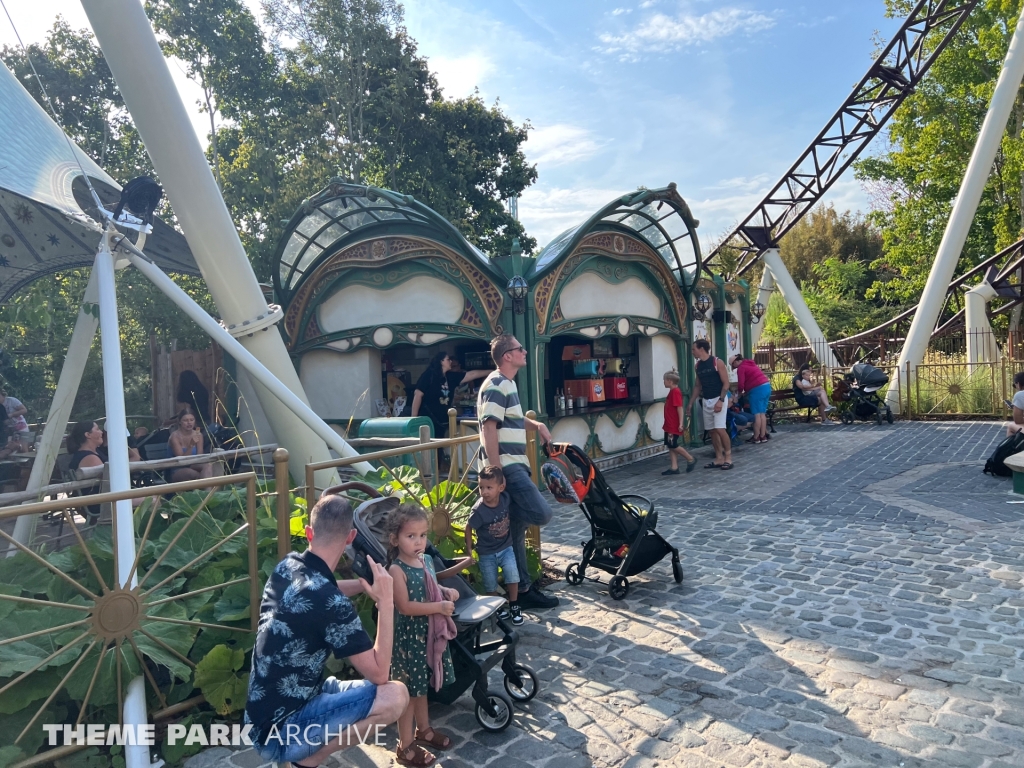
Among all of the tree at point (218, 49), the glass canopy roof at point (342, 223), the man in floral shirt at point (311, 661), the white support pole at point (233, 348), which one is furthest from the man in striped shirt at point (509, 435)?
the tree at point (218, 49)

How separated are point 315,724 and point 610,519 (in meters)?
3.22

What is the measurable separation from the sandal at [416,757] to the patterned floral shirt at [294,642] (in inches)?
34.5

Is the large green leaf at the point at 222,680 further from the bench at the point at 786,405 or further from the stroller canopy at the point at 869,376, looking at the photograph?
the stroller canopy at the point at 869,376

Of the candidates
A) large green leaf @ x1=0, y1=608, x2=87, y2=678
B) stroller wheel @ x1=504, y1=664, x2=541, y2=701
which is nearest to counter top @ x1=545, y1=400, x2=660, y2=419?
stroller wheel @ x1=504, y1=664, x2=541, y2=701

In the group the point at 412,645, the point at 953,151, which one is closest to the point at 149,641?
the point at 412,645

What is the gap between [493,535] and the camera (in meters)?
4.59

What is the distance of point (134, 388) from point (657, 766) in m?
17.1

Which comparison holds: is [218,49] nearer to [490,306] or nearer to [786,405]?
[490,306]

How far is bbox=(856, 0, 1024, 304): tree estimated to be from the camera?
2125cm

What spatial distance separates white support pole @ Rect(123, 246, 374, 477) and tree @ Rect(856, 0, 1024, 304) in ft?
76.7

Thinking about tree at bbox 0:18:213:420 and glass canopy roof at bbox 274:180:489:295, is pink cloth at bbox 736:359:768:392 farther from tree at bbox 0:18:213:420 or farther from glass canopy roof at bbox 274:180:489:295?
tree at bbox 0:18:213:420

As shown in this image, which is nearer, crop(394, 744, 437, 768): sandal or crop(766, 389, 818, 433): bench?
crop(394, 744, 437, 768): sandal

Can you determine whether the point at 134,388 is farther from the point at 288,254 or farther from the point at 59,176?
the point at 59,176

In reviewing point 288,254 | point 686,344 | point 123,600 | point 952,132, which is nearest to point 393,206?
point 288,254
